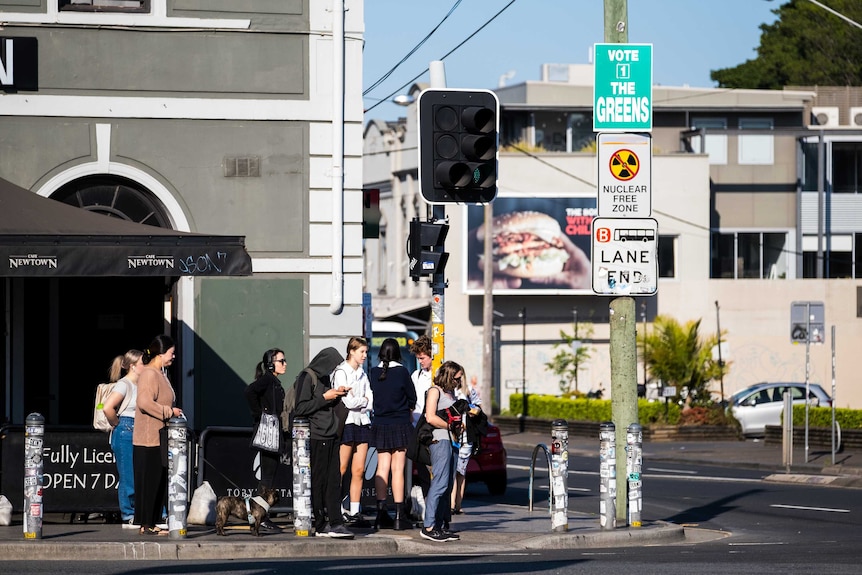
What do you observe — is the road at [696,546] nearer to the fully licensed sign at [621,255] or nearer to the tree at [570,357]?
the fully licensed sign at [621,255]

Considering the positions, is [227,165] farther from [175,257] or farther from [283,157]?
[175,257]

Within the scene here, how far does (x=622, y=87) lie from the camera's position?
577 inches

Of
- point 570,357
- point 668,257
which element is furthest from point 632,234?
point 668,257

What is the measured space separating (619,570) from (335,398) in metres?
3.53

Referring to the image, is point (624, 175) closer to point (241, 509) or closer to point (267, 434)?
point (267, 434)

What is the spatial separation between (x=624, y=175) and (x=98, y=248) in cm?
552

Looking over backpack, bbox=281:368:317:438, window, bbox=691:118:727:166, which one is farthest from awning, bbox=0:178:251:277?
window, bbox=691:118:727:166

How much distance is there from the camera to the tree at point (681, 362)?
3828 centimetres

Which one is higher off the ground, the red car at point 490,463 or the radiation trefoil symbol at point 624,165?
the radiation trefoil symbol at point 624,165

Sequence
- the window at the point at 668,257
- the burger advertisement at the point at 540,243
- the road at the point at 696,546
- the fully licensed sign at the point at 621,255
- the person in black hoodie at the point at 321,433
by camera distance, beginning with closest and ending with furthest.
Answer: the road at the point at 696,546, the person in black hoodie at the point at 321,433, the fully licensed sign at the point at 621,255, the burger advertisement at the point at 540,243, the window at the point at 668,257

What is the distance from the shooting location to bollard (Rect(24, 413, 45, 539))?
40.4 feet

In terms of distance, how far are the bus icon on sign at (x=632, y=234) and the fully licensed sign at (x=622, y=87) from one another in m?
1.08

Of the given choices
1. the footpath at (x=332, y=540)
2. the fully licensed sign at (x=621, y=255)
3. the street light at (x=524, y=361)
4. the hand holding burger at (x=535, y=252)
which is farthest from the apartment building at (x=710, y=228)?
the fully licensed sign at (x=621, y=255)

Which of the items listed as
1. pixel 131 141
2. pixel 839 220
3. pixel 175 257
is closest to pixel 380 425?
pixel 175 257
